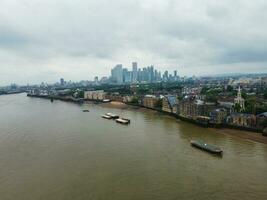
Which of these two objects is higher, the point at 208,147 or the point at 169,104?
the point at 169,104

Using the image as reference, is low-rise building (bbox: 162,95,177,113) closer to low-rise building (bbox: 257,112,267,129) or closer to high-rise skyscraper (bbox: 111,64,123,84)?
low-rise building (bbox: 257,112,267,129)

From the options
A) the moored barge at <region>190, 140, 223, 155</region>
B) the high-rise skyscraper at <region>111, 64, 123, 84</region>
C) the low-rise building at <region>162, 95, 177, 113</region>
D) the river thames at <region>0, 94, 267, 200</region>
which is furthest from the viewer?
the high-rise skyscraper at <region>111, 64, 123, 84</region>

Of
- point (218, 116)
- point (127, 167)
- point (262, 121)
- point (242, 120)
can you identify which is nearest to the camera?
point (127, 167)

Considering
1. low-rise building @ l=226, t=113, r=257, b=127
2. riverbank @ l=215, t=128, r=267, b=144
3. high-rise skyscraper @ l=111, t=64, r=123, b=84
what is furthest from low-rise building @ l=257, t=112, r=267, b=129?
high-rise skyscraper @ l=111, t=64, r=123, b=84

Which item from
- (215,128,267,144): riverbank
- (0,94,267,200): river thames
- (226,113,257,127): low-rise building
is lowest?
(0,94,267,200): river thames

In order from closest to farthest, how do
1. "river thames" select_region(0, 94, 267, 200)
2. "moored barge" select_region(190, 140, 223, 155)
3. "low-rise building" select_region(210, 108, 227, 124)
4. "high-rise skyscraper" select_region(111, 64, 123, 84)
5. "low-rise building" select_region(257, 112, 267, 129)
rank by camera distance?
"river thames" select_region(0, 94, 267, 200) → "moored barge" select_region(190, 140, 223, 155) → "low-rise building" select_region(257, 112, 267, 129) → "low-rise building" select_region(210, 108, 227, 124) → "high-rise skyscraper" select_region(111, 64, 123, 84)

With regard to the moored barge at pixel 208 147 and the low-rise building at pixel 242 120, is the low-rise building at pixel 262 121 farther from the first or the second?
the moored barge at pixel 208 147

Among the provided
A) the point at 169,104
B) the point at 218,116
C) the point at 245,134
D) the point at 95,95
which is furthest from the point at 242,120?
the point at 95,95

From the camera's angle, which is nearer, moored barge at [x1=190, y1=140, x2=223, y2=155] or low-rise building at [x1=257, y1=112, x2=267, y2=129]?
moored barge at [x1=190, y1=140, x2=223, y2=155]

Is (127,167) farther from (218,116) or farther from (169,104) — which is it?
(169,104)

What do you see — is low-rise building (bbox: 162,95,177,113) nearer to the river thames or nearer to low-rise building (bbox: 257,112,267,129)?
low-rise building (bbox: 257,112,267,129)

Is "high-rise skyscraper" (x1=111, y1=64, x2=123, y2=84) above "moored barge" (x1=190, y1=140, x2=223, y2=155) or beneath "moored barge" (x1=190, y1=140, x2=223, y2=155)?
above
